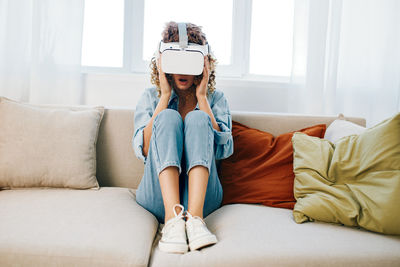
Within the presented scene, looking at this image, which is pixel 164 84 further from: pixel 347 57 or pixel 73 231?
pixel 347 57

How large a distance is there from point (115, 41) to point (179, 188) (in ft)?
3.90

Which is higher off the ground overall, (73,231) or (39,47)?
(39,47)

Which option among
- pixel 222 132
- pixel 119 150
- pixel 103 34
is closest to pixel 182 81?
pixel 222 132

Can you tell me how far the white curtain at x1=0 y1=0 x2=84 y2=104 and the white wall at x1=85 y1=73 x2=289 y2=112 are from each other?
158mm

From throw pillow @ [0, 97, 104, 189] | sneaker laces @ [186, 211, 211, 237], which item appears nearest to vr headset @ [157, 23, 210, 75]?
throw pillow @ [0, 97, 104, 189]

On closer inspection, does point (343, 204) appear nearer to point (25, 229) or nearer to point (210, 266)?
point (210, 266)

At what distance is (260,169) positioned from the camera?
1296 millimetres

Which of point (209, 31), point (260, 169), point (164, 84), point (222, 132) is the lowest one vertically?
point (260, 169)

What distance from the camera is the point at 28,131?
1311 millimetres

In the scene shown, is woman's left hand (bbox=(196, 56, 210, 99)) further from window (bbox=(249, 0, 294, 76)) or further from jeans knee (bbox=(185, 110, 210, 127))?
window (bbox=(249, 0, 294, 76))

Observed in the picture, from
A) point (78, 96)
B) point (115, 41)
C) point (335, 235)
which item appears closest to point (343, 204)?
point (335, 235)

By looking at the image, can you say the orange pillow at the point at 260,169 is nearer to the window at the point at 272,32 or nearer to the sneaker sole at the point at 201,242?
the sneaker sole at the point at 201,242

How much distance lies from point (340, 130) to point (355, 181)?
0.94ft

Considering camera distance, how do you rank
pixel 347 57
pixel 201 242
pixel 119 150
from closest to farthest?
pixel 201 242 → pixel 119 150 → pixel 347 57
